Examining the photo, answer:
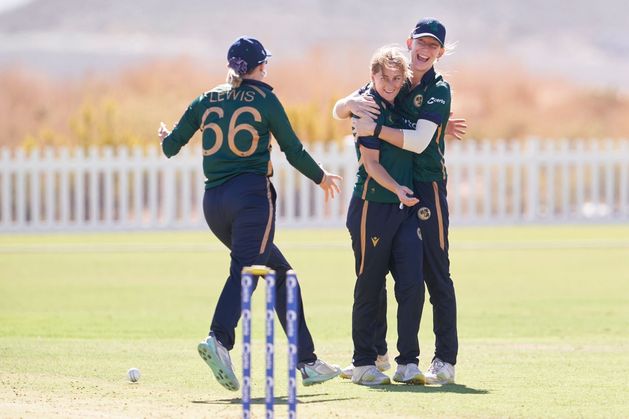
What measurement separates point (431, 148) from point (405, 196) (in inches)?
17.9

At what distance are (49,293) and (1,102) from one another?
5028 cm

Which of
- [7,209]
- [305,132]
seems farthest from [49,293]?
[305,132]

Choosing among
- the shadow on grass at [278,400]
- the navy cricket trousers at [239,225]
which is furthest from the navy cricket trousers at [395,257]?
the shadow on grass at [278,400]

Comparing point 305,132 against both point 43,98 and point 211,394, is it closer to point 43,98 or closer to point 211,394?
point 211,394

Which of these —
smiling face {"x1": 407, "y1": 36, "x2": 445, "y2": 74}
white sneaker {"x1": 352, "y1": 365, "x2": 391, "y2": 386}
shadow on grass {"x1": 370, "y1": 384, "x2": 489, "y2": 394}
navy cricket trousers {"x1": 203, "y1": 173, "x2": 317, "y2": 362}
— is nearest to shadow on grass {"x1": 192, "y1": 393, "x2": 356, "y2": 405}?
navy cricket trousers {"x1": 203, "y1": 173, "x2": 317, "y2": 362}

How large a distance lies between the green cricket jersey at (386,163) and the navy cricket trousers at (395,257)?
6cm

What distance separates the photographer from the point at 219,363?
26.8 ft

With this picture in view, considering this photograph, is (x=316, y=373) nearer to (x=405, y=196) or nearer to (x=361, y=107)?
(x=405, y=196)

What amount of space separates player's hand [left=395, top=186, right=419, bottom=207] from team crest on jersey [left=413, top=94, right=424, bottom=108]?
1.91ft

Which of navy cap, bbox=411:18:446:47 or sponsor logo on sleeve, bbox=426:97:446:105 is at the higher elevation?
navy cap, bbox=411:18:446:47

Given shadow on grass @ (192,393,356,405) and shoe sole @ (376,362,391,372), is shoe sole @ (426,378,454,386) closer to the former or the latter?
shoe sole @ (376,362,391,372)

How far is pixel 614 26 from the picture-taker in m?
110

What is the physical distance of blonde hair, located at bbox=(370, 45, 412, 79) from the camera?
8.75 m

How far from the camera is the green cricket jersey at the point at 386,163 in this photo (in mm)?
8867
